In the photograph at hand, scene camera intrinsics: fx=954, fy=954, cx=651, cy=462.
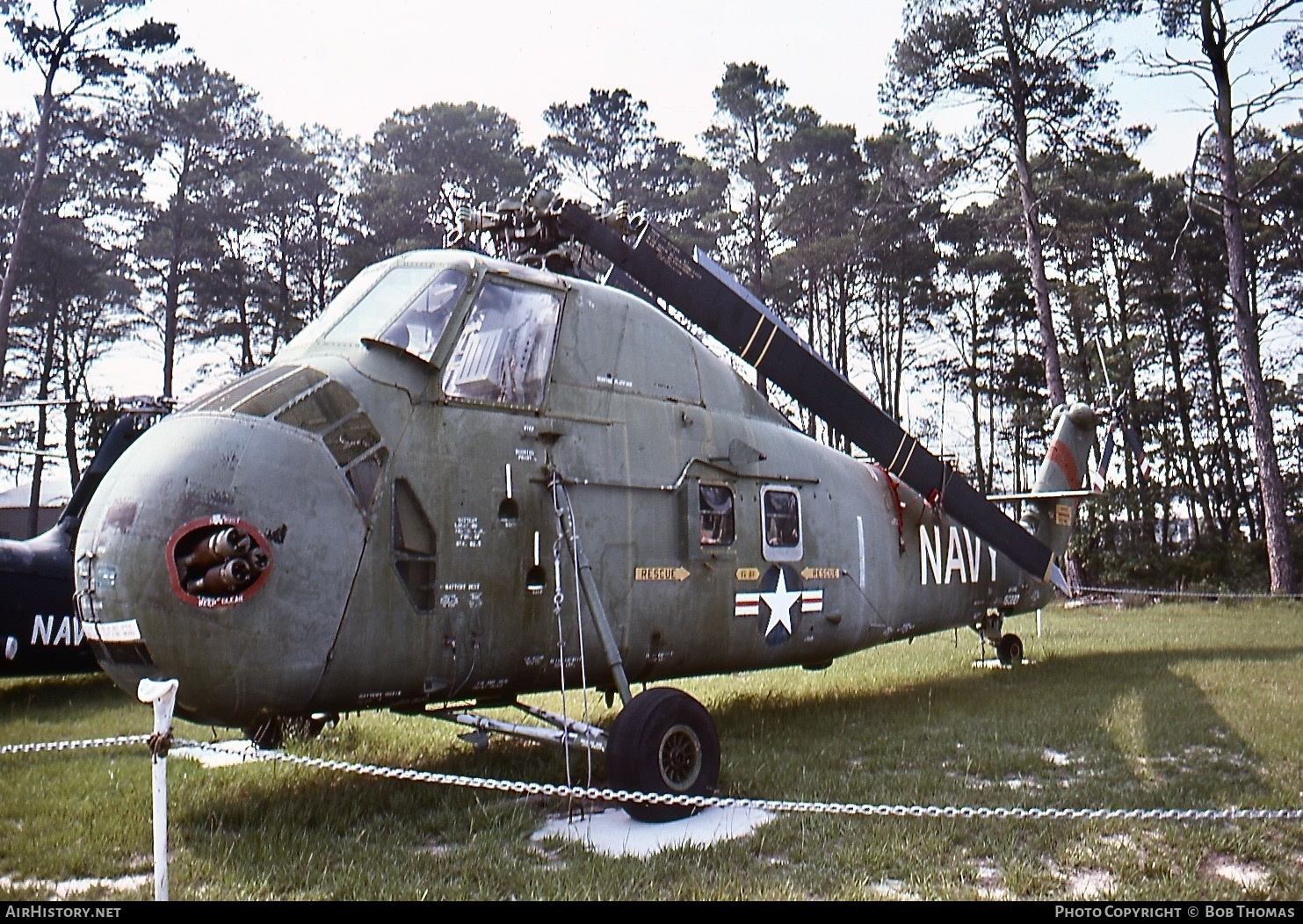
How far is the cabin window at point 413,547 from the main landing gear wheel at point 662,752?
1.36 m

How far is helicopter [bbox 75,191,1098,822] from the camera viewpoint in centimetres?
486

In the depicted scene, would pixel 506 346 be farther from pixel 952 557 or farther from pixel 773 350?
pixel 952 557

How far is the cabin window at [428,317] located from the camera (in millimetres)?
5934

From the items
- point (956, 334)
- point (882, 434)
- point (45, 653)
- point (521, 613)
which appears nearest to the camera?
point (521, 613)

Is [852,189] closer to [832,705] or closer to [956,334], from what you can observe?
[956,334]

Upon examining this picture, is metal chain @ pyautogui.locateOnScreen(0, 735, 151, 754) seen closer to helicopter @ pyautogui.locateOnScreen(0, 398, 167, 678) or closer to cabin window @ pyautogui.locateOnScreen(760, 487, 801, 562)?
cabin window @ pyautogui.locateOnScreen(760, 487, 801, 562)

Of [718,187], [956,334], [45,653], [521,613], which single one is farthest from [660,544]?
[956,334]

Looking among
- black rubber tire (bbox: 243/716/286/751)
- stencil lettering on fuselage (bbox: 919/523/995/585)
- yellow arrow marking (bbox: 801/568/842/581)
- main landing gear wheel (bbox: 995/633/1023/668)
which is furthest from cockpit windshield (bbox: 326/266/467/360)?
main landing gear wheel (bbox: 995/633/1023/668)

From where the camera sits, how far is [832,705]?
32.2ft

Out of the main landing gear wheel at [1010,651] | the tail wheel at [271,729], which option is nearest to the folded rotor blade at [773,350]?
the main landing gear wheel at [1010,651]

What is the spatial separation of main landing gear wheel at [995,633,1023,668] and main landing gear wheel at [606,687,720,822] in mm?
8061

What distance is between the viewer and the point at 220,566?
4.78 metres

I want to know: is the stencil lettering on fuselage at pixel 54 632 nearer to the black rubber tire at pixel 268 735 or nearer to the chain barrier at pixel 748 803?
the black rubber tire at pixel 268 735
